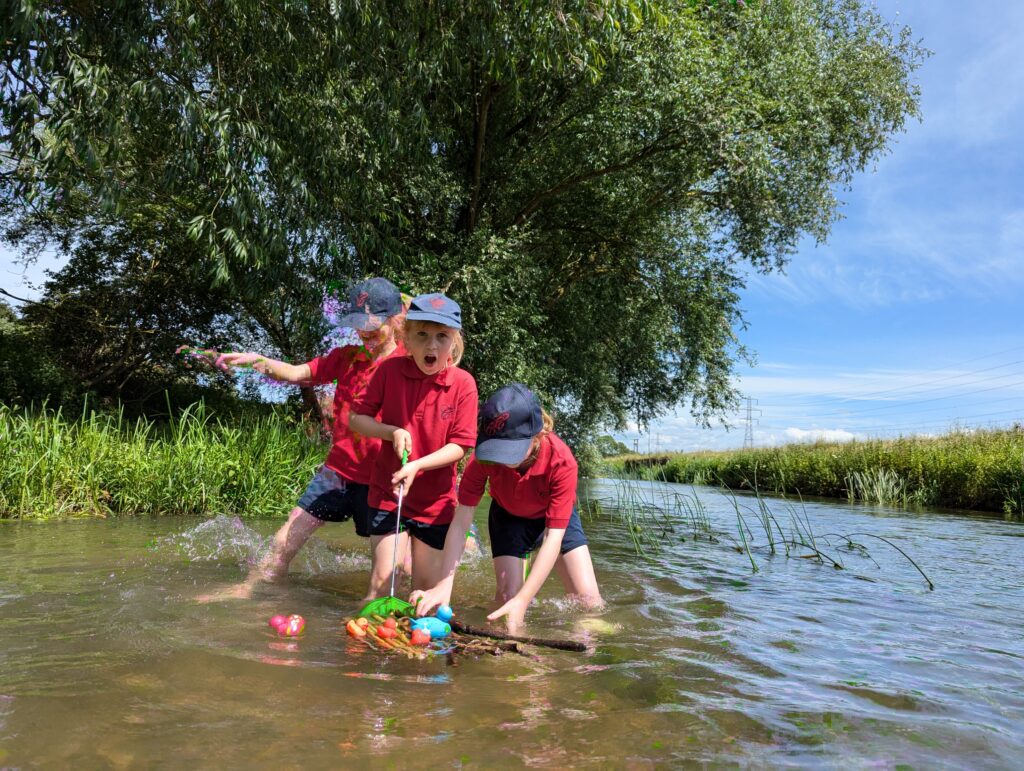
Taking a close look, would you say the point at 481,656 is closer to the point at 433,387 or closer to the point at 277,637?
the point at 277,637

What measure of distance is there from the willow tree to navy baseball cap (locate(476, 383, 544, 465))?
6.50m

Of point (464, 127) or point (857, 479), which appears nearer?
point (464, 127)

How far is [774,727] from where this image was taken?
2352 millimetres

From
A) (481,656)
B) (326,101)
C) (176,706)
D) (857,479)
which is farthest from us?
(857,479)

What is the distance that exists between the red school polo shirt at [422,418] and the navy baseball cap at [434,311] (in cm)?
36

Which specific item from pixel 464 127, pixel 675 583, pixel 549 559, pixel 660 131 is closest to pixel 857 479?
pixel 660 131

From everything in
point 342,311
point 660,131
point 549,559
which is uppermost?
point 660,131

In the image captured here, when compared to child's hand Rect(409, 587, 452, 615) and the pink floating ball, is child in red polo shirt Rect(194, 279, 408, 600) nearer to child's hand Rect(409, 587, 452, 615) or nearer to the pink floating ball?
child's hand Rect(409, 587, 452, 615)

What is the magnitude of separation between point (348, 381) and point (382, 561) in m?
1.09

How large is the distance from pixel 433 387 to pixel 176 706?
6.42ft

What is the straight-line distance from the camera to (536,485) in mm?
4145

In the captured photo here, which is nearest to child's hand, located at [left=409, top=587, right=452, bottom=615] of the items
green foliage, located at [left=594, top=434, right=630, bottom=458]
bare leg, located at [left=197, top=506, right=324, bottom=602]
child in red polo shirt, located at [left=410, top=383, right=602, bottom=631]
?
child in red polo shirt, located at [left=410, top=383, right=602, bottom=631]

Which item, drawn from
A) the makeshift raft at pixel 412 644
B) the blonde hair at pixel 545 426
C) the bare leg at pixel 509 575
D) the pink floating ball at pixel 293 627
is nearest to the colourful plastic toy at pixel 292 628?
the pink floating ball at pixel 293 627

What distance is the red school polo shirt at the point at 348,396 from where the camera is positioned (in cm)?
423
